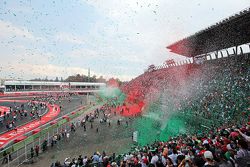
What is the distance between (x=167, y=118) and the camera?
20.7m

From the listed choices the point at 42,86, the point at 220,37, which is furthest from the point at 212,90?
Result: the point at 42,86

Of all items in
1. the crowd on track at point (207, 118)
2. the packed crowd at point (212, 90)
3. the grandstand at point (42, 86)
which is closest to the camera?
the crowd on track at point (207, 118)

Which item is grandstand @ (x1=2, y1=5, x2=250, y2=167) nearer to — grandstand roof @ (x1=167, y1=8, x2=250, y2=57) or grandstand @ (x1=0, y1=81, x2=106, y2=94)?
grandstand roof @ (x1=167, y1=8, x2=250, y2=57)

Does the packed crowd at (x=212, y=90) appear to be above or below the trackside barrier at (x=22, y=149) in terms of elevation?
above

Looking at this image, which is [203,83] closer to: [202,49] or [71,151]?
[202,49]

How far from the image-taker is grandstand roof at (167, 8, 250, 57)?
1936cm

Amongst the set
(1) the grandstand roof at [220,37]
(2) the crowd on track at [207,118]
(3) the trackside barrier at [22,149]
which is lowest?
(3) the trackside barrier at [22,149]

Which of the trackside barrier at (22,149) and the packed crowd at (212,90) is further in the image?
the packed crowd at (212,90)

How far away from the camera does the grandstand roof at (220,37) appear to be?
1936cm

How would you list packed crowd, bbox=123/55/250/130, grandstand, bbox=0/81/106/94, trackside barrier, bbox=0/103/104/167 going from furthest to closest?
grandstand, bbox=0/81/106/94 → packed crowd, bbox=123/55/250/130 → trackside barrier, bbox=0/103/104/167

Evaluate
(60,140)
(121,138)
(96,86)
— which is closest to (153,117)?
(121,138)

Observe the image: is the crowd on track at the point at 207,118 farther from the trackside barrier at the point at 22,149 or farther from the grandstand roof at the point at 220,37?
the trackside barrier at the point at 22,149

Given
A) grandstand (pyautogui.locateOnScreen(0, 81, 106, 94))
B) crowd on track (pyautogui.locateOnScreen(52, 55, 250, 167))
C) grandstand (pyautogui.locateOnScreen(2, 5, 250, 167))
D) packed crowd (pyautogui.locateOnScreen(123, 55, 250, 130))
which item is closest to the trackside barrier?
grandstand (pyautogui.locateOnScreen(2, 5, 250, 167))

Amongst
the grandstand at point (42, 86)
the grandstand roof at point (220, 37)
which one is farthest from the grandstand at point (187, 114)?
the grandstand at point (42, 86)
